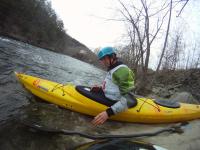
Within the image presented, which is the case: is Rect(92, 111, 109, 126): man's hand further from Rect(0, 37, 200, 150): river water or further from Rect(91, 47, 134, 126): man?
Rect(0, 37, 200, 150): river water

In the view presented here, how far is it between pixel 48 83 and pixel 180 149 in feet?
9.86

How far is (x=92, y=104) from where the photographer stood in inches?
195

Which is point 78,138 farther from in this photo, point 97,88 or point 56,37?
point 56,37

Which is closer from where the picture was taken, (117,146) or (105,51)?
(117,146)

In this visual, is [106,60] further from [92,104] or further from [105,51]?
[92,104]

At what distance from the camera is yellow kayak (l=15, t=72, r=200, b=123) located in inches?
196

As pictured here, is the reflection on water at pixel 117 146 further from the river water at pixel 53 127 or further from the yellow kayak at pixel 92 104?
the yellow kayak at pixel 92 104

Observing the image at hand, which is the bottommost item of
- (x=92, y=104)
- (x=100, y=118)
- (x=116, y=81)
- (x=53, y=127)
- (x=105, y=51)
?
(x=53, y=127)

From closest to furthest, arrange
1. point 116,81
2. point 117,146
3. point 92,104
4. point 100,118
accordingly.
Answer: point 117,146
point 100,118
point 116,81
point 92,104

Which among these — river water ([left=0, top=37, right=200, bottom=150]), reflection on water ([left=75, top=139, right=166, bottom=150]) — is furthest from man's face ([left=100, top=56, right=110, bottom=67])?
reflection on water ([left=75, top=139, right=166, bottom=150])

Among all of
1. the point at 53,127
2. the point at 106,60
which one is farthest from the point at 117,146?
the point at 106,60

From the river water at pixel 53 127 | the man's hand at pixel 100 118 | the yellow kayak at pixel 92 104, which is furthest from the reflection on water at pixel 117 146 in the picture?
the yellow kayak at pixel 92 104

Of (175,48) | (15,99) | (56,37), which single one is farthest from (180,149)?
(56,37)

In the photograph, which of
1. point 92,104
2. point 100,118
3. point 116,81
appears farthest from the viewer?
point 92,104
